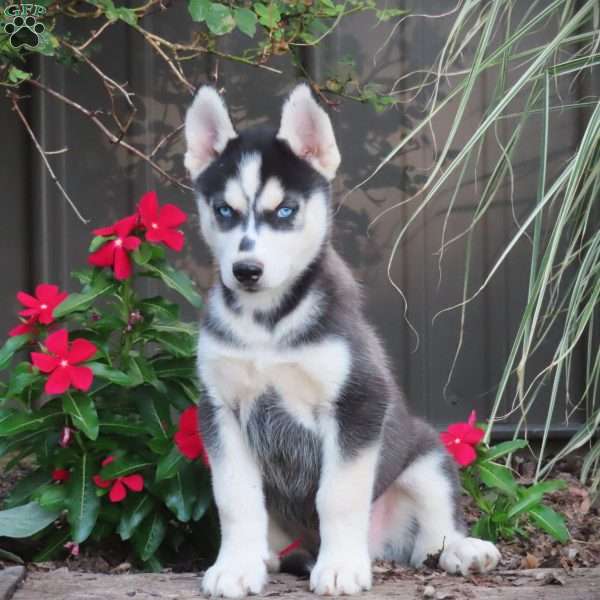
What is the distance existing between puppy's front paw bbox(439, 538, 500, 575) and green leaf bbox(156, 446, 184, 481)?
0.83 m

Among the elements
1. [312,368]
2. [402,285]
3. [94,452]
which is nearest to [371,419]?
[312,368]

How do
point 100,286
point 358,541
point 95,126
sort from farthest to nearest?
point 95,126 < point 100,286 < point 358,541

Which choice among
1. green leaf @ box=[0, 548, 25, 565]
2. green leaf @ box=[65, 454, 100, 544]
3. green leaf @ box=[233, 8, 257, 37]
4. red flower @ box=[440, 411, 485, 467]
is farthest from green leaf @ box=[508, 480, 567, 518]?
green leaf @ box=[233, 8, 257, 37]

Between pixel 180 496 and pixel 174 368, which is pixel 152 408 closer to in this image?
pixel 174 368

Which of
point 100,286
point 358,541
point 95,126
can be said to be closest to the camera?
point 358,541

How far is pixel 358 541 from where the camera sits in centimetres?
285

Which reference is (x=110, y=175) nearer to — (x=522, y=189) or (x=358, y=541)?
(x=522, y=189)

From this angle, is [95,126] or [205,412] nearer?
[205,412]

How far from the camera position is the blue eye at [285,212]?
2.85 m

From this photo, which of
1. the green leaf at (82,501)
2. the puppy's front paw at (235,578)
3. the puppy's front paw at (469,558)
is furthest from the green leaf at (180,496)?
the puppy's front paw at (469,558)

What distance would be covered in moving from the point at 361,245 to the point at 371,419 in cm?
181

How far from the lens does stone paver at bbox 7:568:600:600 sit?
2816 millimetres

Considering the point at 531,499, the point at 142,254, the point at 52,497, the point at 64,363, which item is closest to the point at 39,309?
the point at 64,363

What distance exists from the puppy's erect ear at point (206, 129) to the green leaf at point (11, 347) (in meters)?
0.77
